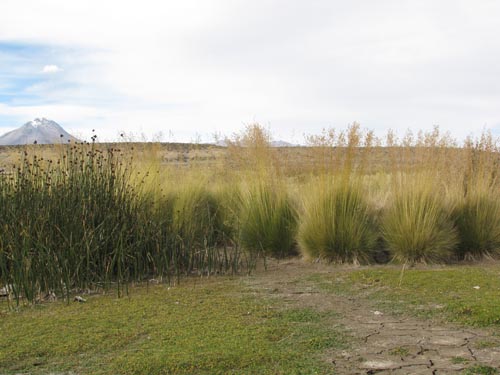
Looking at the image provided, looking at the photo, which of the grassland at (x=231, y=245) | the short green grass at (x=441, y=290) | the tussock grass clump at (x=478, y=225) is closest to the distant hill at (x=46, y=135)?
the grassland at (x=231, y=245)

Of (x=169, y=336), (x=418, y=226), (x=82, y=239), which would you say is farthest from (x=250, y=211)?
(x=169, y=336)

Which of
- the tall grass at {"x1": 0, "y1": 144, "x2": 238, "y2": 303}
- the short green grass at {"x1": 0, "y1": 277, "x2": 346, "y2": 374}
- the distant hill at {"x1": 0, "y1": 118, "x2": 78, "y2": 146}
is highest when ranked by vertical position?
the distant hill at {"x1": 0, "y1": 118, "x2": 78, "y2": 146}

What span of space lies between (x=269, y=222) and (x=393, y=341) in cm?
413

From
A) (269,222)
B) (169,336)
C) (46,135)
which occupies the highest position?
(46,135)

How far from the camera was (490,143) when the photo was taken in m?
8.91

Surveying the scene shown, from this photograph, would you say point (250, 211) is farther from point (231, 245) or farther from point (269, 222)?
point (231, 245)

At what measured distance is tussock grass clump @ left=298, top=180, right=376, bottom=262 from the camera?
7.30 metres

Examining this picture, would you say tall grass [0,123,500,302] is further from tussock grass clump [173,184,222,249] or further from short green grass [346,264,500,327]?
short green grass [346,264,500,327]

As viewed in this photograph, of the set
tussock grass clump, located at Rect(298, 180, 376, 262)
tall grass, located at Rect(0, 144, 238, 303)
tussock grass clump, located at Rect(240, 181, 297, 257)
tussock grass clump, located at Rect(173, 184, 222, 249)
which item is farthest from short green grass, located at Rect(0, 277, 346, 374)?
tussock grass clump, located at Rect(240, 181, 297, 257)

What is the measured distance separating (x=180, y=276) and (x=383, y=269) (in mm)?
2445

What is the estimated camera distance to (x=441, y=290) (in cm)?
562

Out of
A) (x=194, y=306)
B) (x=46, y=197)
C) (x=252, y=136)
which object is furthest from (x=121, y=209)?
(x=252, y=136)

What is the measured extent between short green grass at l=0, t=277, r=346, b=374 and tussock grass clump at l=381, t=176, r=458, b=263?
2.66m

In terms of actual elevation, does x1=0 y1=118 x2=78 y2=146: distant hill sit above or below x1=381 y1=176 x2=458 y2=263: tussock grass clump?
above
